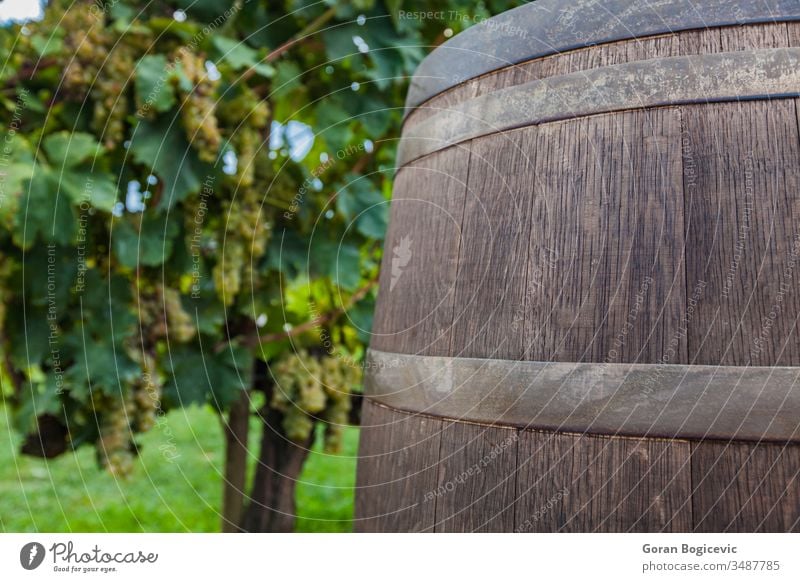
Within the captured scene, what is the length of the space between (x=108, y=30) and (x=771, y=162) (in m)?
1.54

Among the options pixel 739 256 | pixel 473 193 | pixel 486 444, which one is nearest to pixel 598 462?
pixel 486 444

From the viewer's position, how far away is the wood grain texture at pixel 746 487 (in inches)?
30.0

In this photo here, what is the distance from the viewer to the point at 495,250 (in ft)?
3.07

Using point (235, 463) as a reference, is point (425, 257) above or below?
above

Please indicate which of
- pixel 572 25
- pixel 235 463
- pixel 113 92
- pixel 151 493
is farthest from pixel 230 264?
pixel 151 493

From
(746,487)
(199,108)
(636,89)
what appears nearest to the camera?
(746,487)

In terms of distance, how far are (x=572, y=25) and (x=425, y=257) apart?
0.38m

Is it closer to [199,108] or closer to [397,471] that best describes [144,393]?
[199,108]

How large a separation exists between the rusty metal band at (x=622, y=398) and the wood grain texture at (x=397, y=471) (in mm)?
50

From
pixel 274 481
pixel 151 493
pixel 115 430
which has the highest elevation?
pixel 115 430

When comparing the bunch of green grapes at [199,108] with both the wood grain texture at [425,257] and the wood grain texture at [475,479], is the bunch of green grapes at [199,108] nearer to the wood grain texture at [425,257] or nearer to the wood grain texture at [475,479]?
the wood grain texture at [425,257]

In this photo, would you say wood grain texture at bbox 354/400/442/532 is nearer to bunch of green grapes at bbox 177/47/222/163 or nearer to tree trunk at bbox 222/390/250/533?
bunch of green grapes at bbox 177/47/222/163

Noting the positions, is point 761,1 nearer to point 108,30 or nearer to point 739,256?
point 739,256

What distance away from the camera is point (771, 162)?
818 mm
